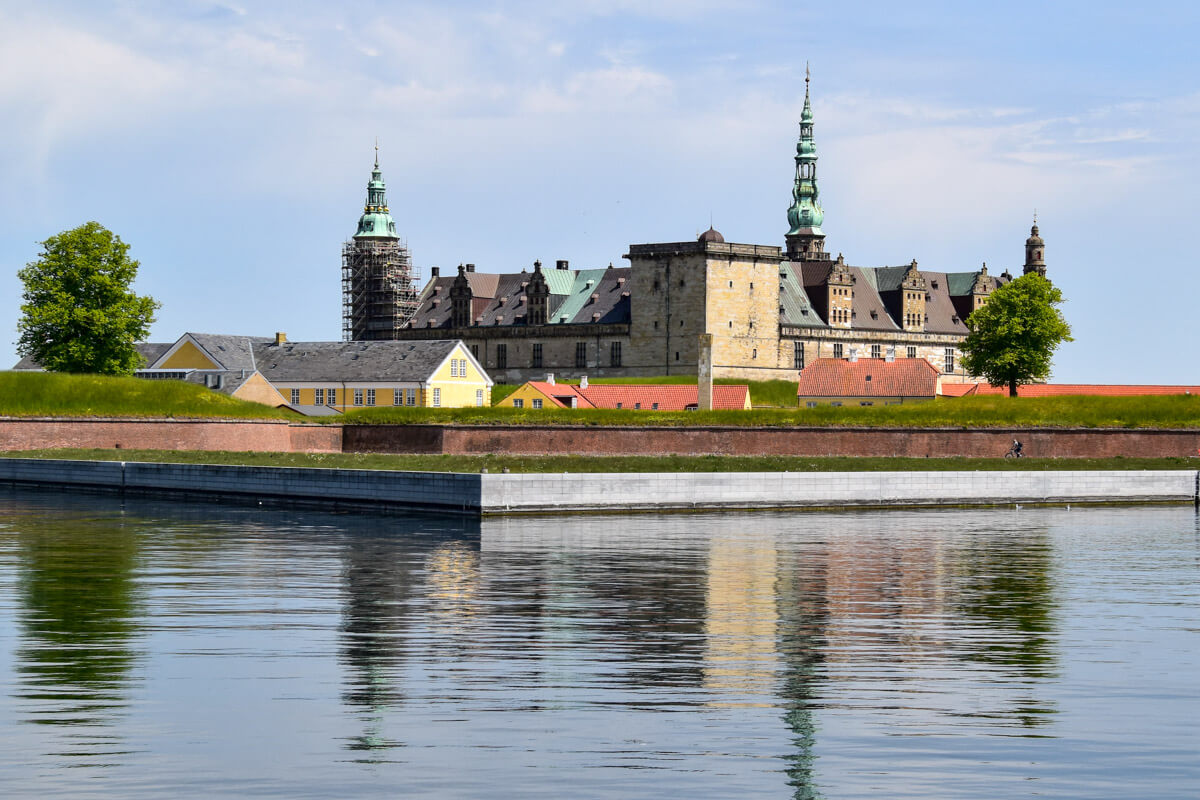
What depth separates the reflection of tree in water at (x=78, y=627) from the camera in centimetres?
1459

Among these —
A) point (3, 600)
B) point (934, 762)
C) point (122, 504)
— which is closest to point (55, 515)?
point (122, 504)

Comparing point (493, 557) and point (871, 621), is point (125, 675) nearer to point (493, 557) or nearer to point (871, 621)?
point (871, 621)

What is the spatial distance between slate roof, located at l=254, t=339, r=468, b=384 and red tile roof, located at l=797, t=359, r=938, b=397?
24.8 meters

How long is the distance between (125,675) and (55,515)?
27.4 metres

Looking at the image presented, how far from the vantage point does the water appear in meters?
12.3

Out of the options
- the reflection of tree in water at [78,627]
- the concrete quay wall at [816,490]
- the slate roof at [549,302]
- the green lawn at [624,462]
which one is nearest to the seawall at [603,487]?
the concrete quay wall at [816,490]

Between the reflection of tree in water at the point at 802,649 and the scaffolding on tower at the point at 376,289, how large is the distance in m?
107

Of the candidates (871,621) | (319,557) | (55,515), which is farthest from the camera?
(55,515)

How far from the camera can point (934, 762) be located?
1267cm

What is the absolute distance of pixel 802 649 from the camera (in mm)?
18797

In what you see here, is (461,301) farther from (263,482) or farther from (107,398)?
(263,482)

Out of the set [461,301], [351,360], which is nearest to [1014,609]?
[351,360]

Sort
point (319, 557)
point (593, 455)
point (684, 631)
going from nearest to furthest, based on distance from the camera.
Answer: point (684, 631) < point (319, 557) < point (593, 455)

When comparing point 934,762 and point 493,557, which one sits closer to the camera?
point 934,762
